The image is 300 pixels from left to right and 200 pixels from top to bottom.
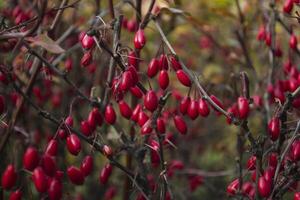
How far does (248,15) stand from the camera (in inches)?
165

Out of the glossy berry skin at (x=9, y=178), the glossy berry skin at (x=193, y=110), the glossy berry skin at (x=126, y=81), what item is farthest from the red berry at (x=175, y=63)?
the glossy berry skin at (x=9, y=178)

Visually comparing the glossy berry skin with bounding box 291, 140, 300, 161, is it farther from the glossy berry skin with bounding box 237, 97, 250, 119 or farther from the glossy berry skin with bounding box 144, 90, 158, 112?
the glossy berry skin with bounding box 144, 90, 158, 112

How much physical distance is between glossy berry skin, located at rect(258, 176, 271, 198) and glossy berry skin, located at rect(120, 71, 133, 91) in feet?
1.87

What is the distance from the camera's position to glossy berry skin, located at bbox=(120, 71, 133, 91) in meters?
1.76

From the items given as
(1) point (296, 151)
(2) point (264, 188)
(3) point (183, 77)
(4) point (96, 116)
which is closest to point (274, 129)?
(1) point (296, 151)

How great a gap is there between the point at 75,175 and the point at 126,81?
1.33 feet

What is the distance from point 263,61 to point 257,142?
245 cm

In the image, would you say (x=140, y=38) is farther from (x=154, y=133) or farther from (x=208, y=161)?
(x=208, y=161)

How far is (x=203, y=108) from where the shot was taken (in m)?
1.95

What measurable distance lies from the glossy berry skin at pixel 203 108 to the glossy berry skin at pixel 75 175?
0.51 m

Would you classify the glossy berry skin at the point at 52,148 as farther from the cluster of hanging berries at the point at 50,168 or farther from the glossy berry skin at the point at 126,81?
the glossy berry skin at the point at 126,81

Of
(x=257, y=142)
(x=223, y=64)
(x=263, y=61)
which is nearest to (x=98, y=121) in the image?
(x=257, y=142)

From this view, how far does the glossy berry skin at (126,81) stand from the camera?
5.79ft

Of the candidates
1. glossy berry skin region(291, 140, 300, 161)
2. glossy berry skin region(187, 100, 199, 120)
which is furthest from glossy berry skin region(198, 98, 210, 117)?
Result: glossy berry skin region(291, 140, 300, 161)
